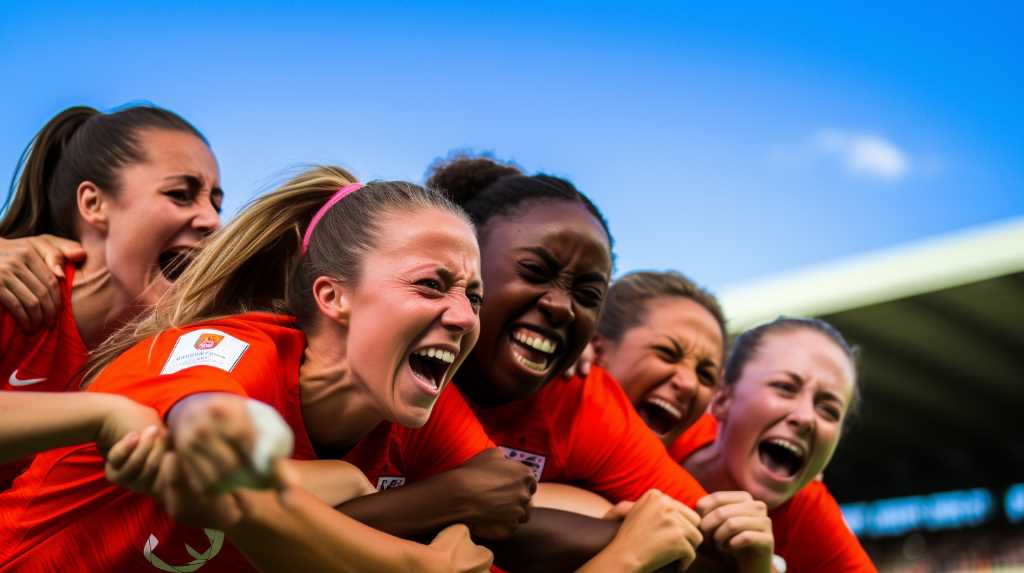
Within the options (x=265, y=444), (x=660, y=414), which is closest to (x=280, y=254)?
(x=265, y=444)

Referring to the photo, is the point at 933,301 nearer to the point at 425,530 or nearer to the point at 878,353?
the point at 878,353

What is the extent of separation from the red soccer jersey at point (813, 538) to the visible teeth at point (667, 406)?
0.47 metres

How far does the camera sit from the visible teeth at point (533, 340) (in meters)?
2.99

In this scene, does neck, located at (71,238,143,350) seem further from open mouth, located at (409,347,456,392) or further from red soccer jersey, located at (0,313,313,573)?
open mouth, located at (409,347,456,392)

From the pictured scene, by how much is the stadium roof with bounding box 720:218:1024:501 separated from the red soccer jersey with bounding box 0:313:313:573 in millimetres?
9776

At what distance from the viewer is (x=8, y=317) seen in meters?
2.89

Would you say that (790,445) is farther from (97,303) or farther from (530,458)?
(97,303)

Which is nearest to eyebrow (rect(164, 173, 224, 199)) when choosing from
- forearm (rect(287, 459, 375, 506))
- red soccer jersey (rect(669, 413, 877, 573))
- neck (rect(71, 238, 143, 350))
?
neck (rect(71, 238, 143, 350))

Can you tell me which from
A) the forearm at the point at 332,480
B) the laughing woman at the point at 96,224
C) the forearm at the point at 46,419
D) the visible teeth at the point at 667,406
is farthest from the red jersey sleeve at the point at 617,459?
the forearm at the point at 46,419

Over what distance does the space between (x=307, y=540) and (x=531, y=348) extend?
113cm

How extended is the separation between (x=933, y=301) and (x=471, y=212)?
9453 millimetres

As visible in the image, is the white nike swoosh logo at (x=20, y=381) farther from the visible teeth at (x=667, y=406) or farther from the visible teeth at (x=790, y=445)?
the visible teeth at (x=790, y=445)

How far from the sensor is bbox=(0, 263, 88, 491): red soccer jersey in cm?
A: 290

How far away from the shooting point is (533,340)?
2992mm
